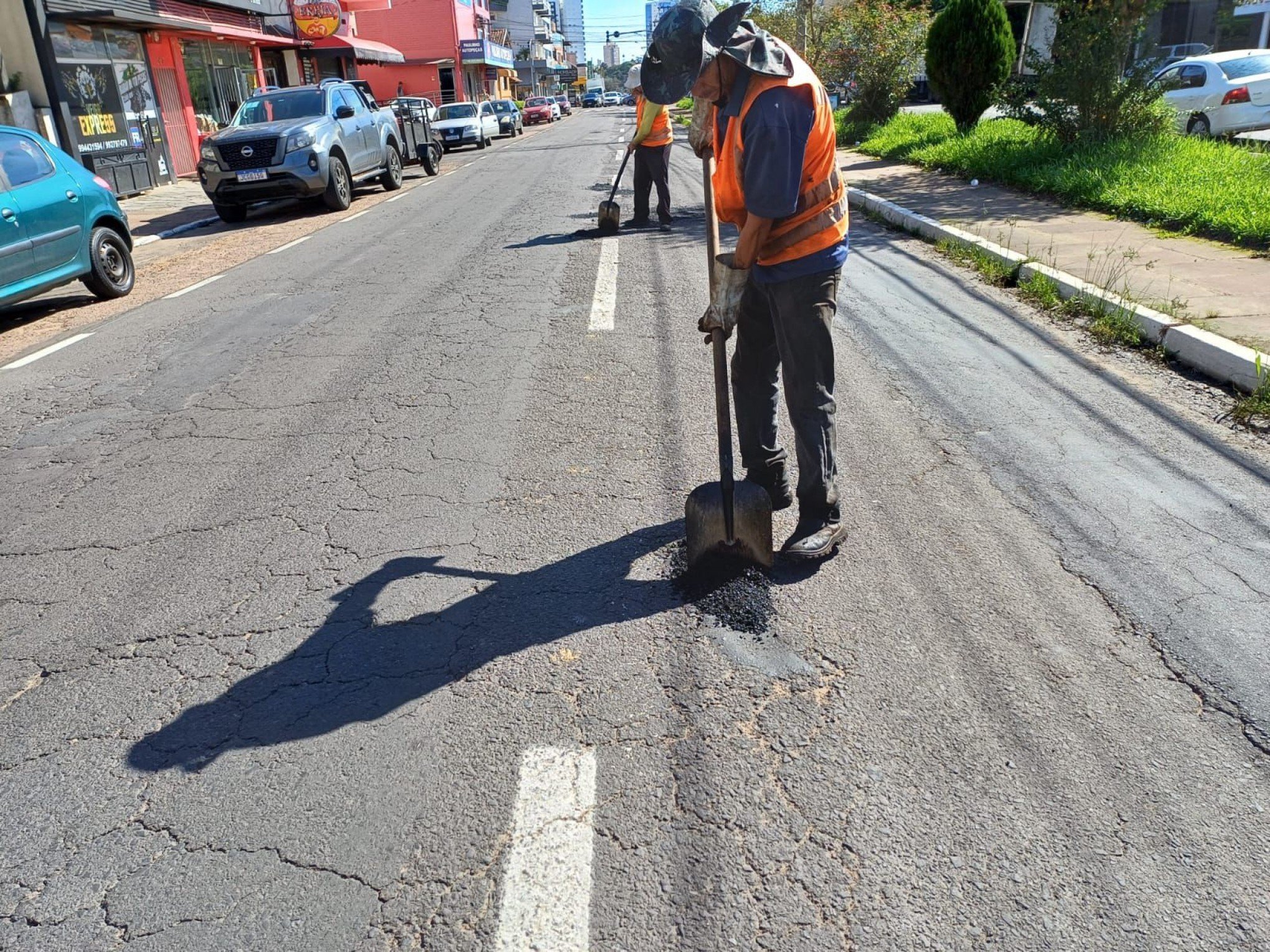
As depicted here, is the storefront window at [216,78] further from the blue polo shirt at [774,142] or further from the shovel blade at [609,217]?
the blue polo shirt at [774,142]

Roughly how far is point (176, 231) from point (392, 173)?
15.7ft

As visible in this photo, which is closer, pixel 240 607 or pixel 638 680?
pixel 638 680

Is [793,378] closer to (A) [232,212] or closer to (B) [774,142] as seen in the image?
(B) [774,142]

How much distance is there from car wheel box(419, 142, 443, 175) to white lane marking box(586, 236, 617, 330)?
12484mm

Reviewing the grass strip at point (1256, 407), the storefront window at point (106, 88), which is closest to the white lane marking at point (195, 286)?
the grass strip at point (1256, 407)

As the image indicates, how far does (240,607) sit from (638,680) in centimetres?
163

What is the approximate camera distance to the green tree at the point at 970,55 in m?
16.5

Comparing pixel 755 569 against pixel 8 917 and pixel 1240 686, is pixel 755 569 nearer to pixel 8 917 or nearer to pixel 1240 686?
pixel 1240 686

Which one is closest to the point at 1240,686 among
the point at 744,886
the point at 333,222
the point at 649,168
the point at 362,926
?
the point at 744,886

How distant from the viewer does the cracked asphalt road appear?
2.29 meters

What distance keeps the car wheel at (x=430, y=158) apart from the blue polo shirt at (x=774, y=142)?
65.6 ft

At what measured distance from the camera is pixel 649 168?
10.9 m

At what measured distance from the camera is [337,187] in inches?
605

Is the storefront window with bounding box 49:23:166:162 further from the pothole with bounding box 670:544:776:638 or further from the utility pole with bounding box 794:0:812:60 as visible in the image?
the pothole with bounding box 670:544:776:638
